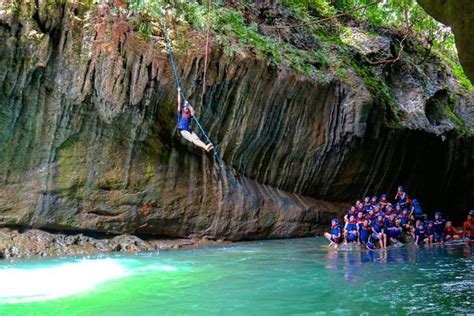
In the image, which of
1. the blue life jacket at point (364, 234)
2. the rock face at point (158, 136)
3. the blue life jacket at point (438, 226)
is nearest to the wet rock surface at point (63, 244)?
the rock face at point (158, 136)

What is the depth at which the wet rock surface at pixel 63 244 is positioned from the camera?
445 inches

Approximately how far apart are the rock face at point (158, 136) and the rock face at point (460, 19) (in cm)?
744

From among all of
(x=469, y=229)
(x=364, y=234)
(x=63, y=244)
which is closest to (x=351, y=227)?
(x=364, y=234)

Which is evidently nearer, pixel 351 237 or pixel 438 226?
pixel 351 237

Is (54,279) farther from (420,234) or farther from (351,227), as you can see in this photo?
(420,234)

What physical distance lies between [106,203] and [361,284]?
6865 mm

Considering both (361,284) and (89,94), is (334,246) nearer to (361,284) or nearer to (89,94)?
(361,284)

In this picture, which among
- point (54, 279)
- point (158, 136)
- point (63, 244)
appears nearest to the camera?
point (54, 279)

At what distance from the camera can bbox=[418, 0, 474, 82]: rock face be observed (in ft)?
17.0

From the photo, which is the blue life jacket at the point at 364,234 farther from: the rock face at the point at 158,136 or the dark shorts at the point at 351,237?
the rock face at the point at 158,136

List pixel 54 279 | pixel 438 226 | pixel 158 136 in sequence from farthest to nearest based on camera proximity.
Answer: pixel 438 226 < pixel 158 136 < pixel 54 279

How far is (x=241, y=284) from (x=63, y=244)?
222 inches

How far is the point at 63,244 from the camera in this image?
38.9ft

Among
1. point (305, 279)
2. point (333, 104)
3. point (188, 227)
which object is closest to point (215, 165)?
point (188, 227)
